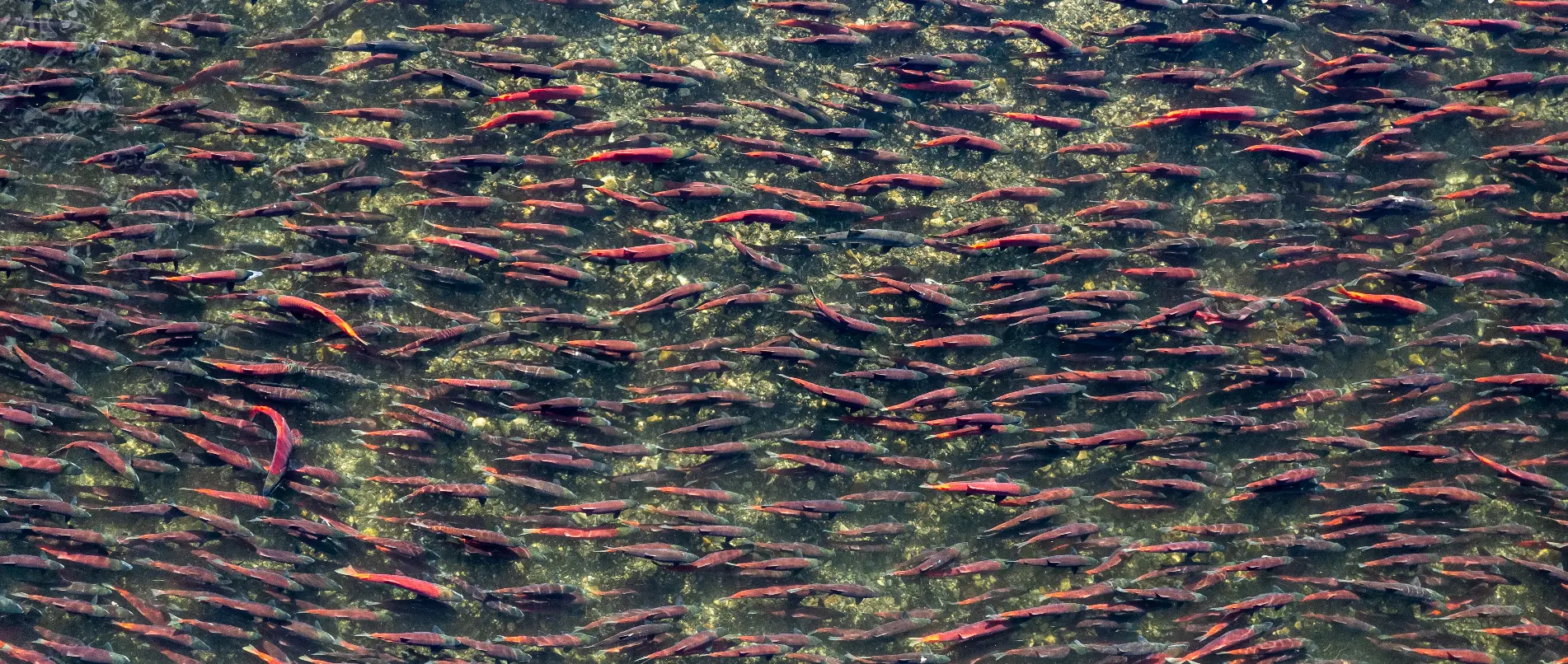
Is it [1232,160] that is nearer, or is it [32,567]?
[32,567]

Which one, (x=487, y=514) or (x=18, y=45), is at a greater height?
(x=18, y=45)

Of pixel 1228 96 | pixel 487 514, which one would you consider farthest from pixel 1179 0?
pixel 487 514

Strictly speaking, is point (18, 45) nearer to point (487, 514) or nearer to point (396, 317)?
point (396, 317)

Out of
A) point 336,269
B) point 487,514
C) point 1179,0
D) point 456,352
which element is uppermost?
point 1179,0

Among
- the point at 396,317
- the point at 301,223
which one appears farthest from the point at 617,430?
the point at 301,223

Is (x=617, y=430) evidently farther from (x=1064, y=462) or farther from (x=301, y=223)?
(x=1064, y=462)

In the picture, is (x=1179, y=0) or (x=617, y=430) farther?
(x=1179, y=0)
